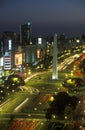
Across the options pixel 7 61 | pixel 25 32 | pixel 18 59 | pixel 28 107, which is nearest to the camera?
pixel 28 107

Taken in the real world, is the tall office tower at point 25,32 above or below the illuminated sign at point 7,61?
above

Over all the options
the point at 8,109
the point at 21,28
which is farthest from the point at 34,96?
the point at 21,28

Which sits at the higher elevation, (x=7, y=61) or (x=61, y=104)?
(x=7, y=61)

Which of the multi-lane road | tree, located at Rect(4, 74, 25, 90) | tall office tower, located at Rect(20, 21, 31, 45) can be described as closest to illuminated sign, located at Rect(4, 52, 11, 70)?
tree, located at Rect(4, 74, 25, 90)

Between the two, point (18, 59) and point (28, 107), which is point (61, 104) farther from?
point (18, 59)

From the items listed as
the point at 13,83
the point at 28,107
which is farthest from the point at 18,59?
the point at 28,107

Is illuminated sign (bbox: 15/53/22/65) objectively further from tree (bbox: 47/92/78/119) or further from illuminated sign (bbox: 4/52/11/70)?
tree (bbox: 47/92/78/119)

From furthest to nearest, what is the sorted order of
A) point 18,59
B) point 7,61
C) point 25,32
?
point 25,32 → point 18,59 → point 7,61

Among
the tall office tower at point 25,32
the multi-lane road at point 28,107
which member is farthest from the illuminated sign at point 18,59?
the tall office tower at point 25,32

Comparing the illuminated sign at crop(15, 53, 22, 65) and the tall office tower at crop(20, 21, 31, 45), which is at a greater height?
the tall office tower at crop(20, 21, 31, 45)

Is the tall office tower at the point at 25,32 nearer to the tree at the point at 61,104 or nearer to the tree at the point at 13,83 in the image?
the tree at the point at 13,83

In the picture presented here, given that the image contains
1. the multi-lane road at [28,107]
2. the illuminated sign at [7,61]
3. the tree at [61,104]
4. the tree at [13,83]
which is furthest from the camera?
the illuminated sign at [7,61]

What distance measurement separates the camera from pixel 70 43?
13275 cm

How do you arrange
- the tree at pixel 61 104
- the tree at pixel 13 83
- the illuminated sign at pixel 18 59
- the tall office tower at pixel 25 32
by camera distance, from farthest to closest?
the tall office tower at pixel 25 32 < the illuminated sign at pixel 18 59 < the tree at pixel 13 83 < the tree at pixel 61 104
